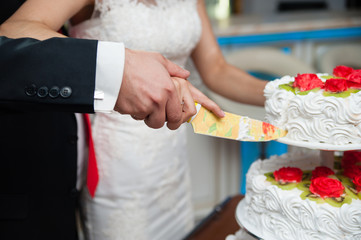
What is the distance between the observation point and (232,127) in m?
1.15

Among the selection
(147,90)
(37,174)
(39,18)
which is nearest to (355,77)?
(147,90)

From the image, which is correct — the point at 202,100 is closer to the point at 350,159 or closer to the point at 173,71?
the point at 173,71

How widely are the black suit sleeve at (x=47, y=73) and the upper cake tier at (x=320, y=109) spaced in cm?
55

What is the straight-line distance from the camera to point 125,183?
1.74 m

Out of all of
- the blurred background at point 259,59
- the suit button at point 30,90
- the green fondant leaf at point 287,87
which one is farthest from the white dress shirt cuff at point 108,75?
the blurred background at point 259,59

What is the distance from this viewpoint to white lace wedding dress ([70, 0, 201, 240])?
1582 millimetres

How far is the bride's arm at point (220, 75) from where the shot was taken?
154 cm

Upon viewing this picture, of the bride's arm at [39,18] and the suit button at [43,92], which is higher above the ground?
the bride's arm at [39,18]

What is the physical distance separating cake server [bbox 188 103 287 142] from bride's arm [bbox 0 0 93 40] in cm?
40

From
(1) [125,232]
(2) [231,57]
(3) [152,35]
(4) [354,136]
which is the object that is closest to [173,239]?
(1) [125,232]

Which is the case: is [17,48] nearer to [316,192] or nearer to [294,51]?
[316,192]

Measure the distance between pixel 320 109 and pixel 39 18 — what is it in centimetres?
77

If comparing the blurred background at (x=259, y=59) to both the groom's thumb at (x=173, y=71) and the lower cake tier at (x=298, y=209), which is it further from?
the groom's thumb at (x=173, y=71)

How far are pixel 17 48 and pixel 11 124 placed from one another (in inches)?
21.7
